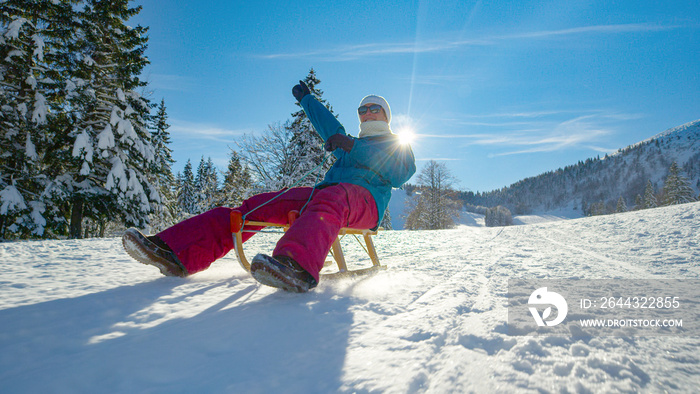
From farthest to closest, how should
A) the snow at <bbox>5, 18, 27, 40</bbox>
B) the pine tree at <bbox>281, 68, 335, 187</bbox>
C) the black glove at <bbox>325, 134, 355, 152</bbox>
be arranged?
the pine tree at <bbox>281, 68, 335, 187</bbox>, the snow at <bbox>5, 18, 27, 40</bbox>, the black glove at <bbox>325, 134, 355, 152</bbox>

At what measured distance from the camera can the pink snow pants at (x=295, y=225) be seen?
1594mm

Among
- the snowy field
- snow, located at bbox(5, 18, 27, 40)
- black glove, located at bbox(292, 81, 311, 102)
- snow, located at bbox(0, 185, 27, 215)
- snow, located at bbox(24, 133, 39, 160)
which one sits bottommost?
the snowy field

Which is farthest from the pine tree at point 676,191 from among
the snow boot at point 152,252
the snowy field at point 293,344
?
the snow boot at point 152,252

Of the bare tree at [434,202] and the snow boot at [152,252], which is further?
the bare tree at [434,202]

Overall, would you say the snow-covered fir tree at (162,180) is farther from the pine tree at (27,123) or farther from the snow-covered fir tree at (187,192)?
the snow-covered fir tree at (187,192)

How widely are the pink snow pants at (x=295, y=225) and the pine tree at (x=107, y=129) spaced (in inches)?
420

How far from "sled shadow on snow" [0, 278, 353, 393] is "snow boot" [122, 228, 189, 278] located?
0.97ft

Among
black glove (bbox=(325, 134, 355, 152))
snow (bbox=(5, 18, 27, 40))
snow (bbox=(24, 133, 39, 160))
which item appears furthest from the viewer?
snow (bbox=(24, 133, 39, 160))

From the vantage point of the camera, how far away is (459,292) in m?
1.76

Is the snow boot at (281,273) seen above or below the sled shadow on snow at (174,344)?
above

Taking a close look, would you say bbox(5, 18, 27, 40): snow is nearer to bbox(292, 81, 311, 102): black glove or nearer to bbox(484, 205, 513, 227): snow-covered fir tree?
bbox(292, 81, 311, 102): black glove

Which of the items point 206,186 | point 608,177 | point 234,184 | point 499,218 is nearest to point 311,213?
point 234,184

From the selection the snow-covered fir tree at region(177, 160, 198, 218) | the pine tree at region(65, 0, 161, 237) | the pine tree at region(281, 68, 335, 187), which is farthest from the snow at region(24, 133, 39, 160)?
the snow-covered fir tree at region(177, 160, 198, 218)

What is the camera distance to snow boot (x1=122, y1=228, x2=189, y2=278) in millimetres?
1801
